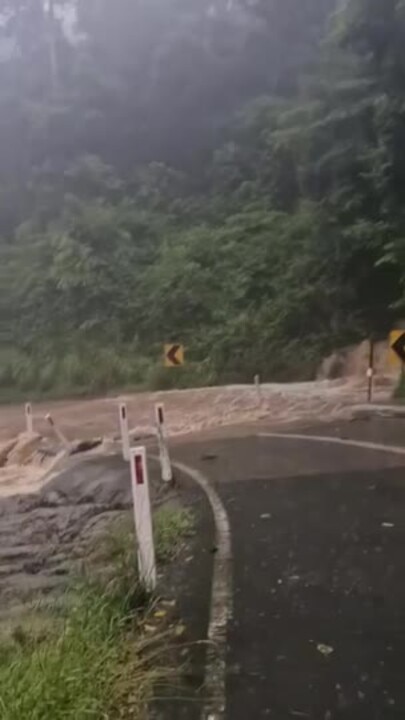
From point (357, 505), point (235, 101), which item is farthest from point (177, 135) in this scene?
point (357, 505)

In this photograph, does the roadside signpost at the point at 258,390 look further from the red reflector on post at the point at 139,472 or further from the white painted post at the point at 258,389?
the red reflector on post at the point at 139,472

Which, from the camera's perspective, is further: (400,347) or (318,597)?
(400,347)

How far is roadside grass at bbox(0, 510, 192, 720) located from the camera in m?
3.07

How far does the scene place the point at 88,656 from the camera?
3510 millimetres

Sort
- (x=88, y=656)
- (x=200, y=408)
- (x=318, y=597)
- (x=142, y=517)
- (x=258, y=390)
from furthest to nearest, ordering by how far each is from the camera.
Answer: (x=258, y=390) < (x=200, y=408) < (x=142, y=517) < (x=318, y=597) < (x=88, y=656)

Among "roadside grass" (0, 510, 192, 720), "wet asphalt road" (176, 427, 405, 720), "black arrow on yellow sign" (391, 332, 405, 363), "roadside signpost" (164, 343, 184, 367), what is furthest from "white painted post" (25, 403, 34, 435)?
"roadside grass" (0, 510, 192, 720)

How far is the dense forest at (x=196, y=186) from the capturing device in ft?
55.3

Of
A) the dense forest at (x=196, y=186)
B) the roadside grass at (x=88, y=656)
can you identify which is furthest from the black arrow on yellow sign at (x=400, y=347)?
the roadside grass at (x=88, y=656)

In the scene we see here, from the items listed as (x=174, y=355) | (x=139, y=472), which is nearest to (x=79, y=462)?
(x=174, y=355)

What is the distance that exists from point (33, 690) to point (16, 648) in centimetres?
83

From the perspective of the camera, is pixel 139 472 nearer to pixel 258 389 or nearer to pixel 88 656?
pixel 88 656

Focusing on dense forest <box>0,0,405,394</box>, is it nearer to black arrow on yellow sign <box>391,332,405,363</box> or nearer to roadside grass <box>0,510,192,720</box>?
black arrow on yellow sign <box>391,332,405,363</box>

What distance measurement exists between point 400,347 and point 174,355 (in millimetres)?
5829

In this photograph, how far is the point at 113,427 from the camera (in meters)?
13.0
